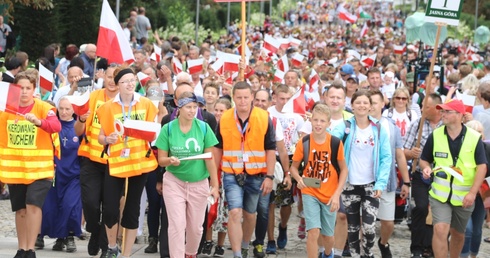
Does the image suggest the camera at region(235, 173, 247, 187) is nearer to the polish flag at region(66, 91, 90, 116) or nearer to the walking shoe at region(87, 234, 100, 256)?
the walking shoe at region(87, 234, 100, 256)

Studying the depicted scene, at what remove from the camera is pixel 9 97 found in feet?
32.4

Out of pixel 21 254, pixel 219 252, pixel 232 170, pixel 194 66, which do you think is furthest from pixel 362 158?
pixel 194 66

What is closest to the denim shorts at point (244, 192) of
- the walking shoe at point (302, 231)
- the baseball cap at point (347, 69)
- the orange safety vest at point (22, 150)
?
the walking shoe at point (302, 231)

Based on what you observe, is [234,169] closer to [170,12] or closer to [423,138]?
[423,138]

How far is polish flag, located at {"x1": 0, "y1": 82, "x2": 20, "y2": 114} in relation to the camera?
9836mm

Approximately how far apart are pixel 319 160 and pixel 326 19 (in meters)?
73.3

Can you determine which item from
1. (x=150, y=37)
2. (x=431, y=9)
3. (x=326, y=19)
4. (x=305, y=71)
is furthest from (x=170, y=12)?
(x=326, y=19)

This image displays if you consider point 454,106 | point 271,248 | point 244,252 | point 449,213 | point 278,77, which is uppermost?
point 454,106

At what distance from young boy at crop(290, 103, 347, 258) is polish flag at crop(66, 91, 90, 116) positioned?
83.6 inches

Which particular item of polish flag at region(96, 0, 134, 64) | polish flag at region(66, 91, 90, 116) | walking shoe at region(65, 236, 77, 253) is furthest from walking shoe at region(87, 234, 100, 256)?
polish flag at region(96, 0, 134, 64)

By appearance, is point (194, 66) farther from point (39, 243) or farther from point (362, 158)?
point (362, 158)

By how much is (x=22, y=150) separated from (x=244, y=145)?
7.34ft

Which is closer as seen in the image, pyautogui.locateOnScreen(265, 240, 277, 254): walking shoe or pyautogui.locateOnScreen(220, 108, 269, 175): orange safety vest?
pyautogui.locateOnScreen(220, 108, 269, 175): orange safety vest

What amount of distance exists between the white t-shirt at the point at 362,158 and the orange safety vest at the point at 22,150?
9.72 feet
